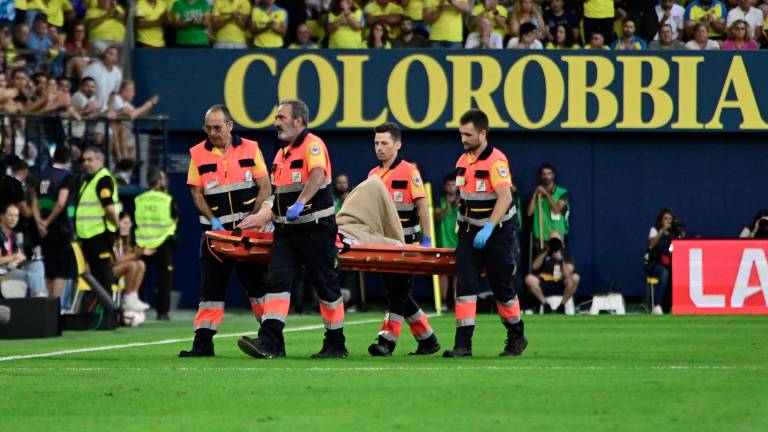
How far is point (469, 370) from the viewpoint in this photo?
12.5m

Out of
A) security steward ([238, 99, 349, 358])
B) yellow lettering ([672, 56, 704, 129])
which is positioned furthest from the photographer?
security steward ([238, 99, 349, 358])

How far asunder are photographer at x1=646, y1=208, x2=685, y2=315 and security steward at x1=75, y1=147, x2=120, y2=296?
31.0 feet

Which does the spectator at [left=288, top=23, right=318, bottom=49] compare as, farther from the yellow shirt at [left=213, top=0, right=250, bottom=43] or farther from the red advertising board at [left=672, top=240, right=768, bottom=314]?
the red advertising board at [left=672, top=240, right=768, bottom=314]

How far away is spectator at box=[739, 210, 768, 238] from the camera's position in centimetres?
2633

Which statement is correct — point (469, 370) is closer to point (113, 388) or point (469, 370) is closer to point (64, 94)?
point (113, 388)

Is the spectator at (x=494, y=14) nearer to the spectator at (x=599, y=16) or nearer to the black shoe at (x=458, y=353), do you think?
the spectator at (x=599, y=16)

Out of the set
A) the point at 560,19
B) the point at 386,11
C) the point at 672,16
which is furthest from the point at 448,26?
the point at 672,16

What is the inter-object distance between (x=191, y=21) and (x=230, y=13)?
69cm

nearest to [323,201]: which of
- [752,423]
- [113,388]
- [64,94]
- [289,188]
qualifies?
[289,188]

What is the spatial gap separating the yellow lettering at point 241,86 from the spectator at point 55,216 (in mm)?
5791

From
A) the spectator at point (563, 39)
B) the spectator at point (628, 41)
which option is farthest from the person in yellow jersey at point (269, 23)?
the spectator at point (628, 41)

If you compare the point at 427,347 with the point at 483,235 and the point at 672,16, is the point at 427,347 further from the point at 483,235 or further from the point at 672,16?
the point at 672,16

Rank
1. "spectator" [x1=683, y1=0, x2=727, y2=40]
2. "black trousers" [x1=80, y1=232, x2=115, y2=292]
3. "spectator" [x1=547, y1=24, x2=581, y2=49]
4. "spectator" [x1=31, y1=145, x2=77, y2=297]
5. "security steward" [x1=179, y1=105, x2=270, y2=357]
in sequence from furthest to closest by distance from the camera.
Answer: "spectator" [x1=683, y1=0, x2=727, y2=40]
"spectator" [x1=547, y1=24, x2=581, y2=49]
"spectator" [x1=31, y1=145, x2=77, y2=297]
"black trousers" [x1=80, y1=232, x2=115, y2=292]
"security steward" [x1=179, y1=105, x2=270, y2=357]

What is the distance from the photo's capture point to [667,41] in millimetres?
27781
